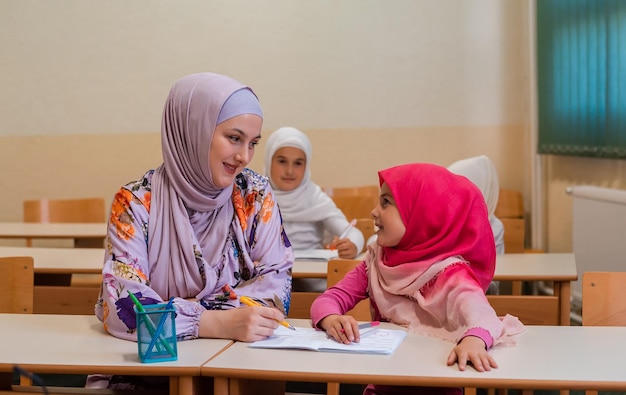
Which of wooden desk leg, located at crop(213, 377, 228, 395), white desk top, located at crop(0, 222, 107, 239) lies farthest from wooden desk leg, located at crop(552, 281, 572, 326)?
white desk top, located at crop(0, 222, 107, 239)

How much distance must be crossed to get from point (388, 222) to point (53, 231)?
2.85 meters

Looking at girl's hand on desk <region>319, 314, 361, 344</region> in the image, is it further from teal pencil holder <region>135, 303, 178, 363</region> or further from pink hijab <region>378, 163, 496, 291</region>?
teal pencil holder <region>135, 303, 178, 363</region>

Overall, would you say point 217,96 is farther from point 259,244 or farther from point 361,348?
point 361,348

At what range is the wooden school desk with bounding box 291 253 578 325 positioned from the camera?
3.24 m

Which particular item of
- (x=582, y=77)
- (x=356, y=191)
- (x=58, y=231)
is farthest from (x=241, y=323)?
(x=356, y=191)

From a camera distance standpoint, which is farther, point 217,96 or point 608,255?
point 608,255

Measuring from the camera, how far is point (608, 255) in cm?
451

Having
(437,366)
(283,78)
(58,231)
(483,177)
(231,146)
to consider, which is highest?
(283,78)

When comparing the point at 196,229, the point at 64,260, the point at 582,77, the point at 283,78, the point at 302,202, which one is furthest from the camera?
the point at 283,78

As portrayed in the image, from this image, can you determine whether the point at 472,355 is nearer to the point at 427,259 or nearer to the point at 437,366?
the point at 437,366

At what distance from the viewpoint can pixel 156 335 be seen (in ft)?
6.28

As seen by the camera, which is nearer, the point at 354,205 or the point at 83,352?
the point at 83,352

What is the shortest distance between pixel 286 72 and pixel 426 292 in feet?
13.5

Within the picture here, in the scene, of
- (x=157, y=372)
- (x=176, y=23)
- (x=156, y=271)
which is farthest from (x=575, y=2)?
(x=157, y=372)
